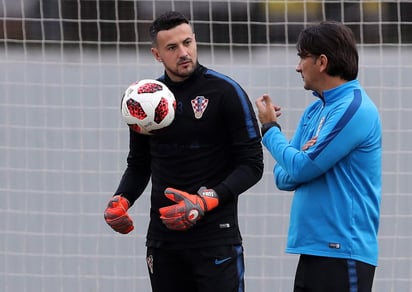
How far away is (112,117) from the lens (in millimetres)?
6125

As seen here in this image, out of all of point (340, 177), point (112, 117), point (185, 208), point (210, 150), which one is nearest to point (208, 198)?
point (185, 208)

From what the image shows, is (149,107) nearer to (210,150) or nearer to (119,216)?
(210,150)

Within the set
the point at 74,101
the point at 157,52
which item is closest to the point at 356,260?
the point at 157,52

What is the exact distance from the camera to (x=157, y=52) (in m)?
3.97

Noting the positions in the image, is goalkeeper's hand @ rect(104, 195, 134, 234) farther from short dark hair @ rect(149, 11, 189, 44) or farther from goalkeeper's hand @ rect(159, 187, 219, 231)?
short dark hair @ rect(149, 11, 189, 44)

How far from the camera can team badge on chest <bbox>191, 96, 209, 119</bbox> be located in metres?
3.79

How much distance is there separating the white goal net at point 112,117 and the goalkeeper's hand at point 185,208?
2348mm

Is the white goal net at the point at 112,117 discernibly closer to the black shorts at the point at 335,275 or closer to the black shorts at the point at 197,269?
the black shorts at the point at 197,269

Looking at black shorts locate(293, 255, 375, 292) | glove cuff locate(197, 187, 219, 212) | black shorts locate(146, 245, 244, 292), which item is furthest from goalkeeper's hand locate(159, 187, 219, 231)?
black shorts locate(293, 255, 375, 292)

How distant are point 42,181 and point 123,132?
2.01 ft

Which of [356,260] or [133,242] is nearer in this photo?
[356,260]

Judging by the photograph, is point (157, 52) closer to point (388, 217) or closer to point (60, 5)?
point (60, 5)

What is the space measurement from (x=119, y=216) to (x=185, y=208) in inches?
18.4

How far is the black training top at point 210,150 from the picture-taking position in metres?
3.79
